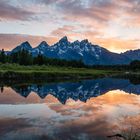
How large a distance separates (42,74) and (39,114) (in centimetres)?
6972

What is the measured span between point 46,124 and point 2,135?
5866 millimetres

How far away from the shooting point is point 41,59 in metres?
186

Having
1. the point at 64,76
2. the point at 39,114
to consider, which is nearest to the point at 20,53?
the point at 64,76

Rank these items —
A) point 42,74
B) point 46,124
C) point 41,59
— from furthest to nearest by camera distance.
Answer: point 41,59, point 42,74, point 46,124

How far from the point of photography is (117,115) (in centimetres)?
3438

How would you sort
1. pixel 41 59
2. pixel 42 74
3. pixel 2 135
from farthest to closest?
pixel 41 59, pixel 42 74, pixel 2 135

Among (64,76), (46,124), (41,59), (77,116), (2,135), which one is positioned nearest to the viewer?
(2,135)

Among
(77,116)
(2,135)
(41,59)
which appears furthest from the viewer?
(41,59)

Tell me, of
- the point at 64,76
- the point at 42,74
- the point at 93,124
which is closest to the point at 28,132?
the point at 93,124

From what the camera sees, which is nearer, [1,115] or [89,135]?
[89,135]

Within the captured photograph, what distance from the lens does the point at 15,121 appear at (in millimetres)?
29312

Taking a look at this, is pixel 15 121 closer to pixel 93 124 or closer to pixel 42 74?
pixel 93 124

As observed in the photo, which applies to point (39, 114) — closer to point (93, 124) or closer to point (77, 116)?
point (77, 116)

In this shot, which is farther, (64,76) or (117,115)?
(64,76)
